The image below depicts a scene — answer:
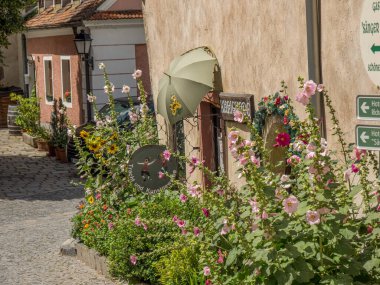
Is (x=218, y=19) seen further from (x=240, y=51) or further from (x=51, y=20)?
(x=51, y=20)

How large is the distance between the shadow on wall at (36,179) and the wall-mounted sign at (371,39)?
1198cm

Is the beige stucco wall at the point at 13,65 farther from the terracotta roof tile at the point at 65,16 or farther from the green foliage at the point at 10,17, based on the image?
the green foliage at the point at 10,17

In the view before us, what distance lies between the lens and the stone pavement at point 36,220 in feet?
35.8

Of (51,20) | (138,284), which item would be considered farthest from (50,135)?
(138,284)

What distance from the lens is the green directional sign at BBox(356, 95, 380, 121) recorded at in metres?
5.75

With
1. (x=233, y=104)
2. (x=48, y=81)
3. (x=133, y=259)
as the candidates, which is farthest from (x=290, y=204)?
(x=48, y=81)

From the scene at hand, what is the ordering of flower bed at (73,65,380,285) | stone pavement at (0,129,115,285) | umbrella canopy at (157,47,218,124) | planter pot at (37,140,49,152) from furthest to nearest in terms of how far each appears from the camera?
planter pot at (37,140,49,152), umbrella canopy at (157,47,218,124), stone pavement at (0,129,115,285), flower bed at (73,65,380,285)

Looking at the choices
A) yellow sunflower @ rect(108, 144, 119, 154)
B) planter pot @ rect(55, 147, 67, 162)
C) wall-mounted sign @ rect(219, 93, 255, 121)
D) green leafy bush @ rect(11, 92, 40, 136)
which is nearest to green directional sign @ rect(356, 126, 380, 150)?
wall-mounted sign @ rect(219, 93, 255, 121)

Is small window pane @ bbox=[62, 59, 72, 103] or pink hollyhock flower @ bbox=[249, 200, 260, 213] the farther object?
small window pane @ bbox=[62, 59, 72, 103]

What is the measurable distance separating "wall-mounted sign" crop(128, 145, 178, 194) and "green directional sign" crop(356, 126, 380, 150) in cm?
557

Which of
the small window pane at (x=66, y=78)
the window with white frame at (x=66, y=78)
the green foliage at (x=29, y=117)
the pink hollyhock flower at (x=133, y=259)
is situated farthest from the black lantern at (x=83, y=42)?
the pink hollyhock flower at (x=133, y=259)

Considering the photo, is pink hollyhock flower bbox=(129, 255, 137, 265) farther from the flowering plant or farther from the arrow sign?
the arrow sign

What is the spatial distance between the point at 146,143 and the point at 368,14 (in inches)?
245

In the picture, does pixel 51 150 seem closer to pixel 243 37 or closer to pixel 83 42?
pixel 83 42
